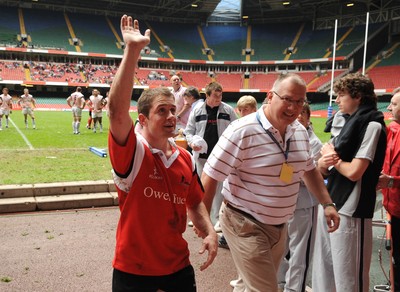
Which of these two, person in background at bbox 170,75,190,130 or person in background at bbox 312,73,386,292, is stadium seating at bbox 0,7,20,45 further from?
person in background at bbox 312,73,386,292

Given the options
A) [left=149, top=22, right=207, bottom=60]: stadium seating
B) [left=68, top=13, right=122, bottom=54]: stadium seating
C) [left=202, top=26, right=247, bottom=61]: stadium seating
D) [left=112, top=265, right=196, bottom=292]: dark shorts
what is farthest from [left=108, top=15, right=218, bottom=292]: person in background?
[left=202, top=26, right=247, bottom=61]: stadium seating

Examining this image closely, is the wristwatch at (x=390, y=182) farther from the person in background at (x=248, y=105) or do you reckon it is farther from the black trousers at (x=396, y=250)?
the person in background at (x=248, y=105)

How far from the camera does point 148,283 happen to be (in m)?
2.09

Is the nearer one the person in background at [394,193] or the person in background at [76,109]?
the person in background at [394,193]

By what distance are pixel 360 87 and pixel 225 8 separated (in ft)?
196

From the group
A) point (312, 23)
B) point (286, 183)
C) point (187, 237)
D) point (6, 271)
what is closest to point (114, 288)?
point (286, 183)

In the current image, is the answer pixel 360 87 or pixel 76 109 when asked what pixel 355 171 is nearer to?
pixel 360 87

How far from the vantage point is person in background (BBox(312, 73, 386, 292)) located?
9.18 ft

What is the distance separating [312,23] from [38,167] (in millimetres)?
52163

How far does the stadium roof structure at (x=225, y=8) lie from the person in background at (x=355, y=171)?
47920 mm

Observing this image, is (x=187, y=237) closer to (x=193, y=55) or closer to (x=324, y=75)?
(x=324, y=75)

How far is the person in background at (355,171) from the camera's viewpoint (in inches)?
110

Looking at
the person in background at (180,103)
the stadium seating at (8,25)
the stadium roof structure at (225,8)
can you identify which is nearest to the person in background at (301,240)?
the person in background at (180,103)

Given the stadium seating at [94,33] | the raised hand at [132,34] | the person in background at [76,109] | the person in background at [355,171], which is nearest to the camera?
the raised hand at [132,34]
